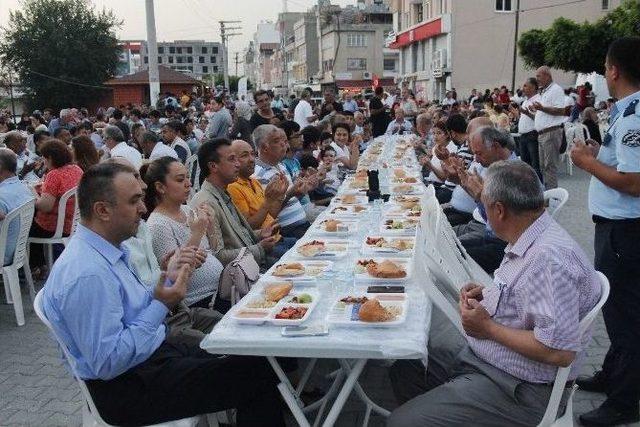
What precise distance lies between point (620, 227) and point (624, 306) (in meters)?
0.42

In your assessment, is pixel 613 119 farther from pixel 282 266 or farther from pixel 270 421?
pixel 270 421

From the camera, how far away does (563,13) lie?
120 feet

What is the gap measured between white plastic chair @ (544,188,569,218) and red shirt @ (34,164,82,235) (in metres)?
4.21

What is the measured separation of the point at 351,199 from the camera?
19.1 feet

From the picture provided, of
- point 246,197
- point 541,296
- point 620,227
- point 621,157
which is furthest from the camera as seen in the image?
point 246,197

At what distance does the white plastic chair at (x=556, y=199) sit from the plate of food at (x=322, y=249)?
1.58 metres

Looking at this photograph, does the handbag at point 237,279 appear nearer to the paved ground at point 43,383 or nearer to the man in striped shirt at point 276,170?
the paved ground at point 43,383

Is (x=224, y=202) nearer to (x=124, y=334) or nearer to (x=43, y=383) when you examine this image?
(x=43, y=383)

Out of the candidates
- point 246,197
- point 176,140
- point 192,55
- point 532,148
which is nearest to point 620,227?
point 246,197

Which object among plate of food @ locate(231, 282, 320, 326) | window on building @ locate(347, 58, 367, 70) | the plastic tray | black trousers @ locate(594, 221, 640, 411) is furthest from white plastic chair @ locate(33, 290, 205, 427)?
window on building @ locate(347, 58, 367, 70)

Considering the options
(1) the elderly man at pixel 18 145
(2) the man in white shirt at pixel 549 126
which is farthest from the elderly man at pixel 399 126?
(1) the elderly man at pixel 18 145

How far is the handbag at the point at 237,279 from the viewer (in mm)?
3438

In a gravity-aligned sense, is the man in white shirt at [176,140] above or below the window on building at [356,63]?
below

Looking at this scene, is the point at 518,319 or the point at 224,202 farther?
the point at 224,202
